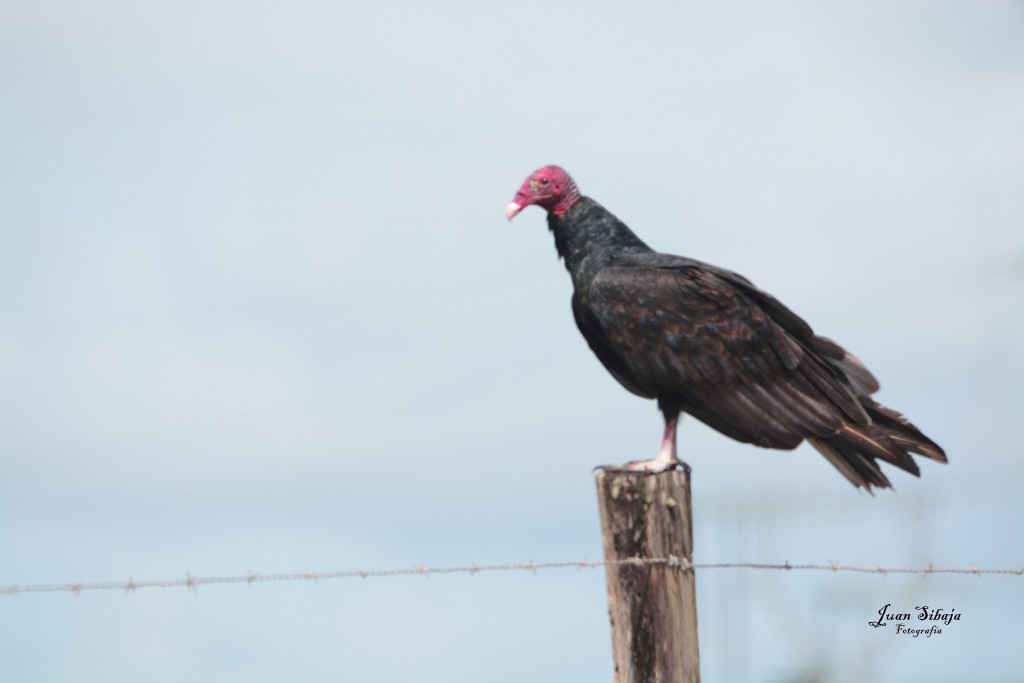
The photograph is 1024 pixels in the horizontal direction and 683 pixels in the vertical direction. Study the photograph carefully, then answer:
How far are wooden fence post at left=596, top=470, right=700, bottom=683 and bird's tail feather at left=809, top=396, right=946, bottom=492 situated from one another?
4.45 ft

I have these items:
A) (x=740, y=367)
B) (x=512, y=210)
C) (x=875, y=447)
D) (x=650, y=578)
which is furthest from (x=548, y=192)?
(x=650, y=578)

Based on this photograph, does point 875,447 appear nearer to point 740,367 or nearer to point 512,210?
point 740,367

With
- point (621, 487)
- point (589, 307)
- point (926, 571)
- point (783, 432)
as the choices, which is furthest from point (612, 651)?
point (589, 307)

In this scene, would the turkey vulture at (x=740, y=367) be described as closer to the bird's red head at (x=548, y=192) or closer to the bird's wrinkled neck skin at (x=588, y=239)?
the bird's wrinkled neck skin at (x=588, y=239)

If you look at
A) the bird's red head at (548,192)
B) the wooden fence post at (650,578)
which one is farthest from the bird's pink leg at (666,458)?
the bird's red head at (548,192)

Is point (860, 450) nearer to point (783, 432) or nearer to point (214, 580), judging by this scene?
point (783, 432)

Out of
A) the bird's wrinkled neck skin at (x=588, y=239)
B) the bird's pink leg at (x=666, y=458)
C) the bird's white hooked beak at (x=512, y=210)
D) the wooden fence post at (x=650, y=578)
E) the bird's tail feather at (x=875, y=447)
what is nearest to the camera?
the wooden fence post at (x=650, y=578)

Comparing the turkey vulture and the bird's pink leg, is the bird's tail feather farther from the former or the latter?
the bird's pink leg

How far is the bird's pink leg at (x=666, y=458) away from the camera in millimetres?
3947

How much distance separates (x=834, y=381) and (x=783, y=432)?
Result: 28 cm

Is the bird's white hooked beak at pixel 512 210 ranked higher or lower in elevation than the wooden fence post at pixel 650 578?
higher

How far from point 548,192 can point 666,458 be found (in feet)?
4.82

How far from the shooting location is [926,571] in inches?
128

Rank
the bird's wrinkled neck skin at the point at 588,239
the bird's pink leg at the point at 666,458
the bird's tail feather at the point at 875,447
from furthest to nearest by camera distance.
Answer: the bird's wrinkled neck skin at the point at 588,239 → the bird's tail feather at the point at 875,447 → the bird's pink leg at the point at 666,458
